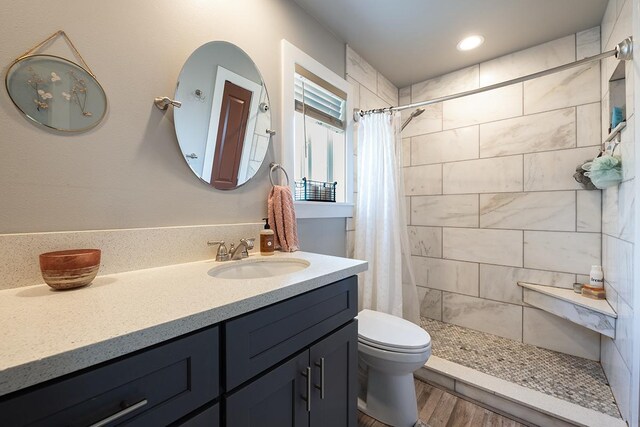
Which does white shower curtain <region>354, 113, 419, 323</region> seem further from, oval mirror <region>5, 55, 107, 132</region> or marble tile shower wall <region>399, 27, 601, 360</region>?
oval mirror <region>5, 55, 107, 132</region>

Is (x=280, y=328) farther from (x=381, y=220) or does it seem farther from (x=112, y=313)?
(x=381, y=220)

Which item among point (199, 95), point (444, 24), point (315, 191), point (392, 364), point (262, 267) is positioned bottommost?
point (392, 364)

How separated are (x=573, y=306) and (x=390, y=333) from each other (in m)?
1.27

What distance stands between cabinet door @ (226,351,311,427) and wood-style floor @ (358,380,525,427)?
34.8 inches

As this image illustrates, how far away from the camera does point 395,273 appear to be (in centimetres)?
193

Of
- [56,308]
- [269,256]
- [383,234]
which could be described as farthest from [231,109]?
[383,234]

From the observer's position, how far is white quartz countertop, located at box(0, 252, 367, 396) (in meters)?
0.44

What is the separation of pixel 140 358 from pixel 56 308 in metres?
0.29

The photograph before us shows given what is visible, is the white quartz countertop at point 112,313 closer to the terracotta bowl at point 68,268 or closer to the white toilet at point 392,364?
the terracotta bowl at point 68,268

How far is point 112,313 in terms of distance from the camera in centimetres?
60

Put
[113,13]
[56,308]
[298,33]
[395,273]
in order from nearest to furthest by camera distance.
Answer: [56,308] → [113,13] → [298,33] → [395,273]

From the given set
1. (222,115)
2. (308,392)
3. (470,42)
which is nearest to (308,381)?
(308,392)

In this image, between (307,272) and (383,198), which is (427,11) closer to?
(383,198)

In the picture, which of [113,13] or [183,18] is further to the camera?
[183,18]
